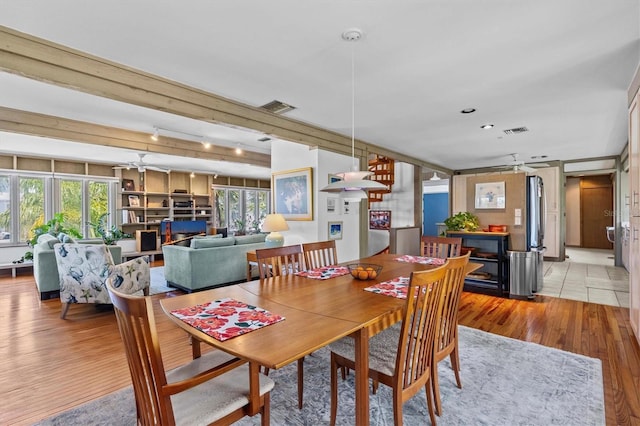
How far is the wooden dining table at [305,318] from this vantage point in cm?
118

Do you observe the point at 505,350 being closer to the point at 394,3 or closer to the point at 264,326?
the point at 264,326

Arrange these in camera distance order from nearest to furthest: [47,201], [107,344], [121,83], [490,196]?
[121,83] < [107,344] < [490,196] < [47,201]

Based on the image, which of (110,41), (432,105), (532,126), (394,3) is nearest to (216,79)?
(110,41)

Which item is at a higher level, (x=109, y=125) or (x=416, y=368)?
(x=109, y=125)

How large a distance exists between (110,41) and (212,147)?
3745 millimetres

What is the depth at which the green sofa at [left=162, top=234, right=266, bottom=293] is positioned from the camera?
457 cm

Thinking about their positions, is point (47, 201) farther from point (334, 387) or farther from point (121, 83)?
point (334, 387)

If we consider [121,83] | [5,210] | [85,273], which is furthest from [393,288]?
[5,210]

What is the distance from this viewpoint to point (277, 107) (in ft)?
11.7

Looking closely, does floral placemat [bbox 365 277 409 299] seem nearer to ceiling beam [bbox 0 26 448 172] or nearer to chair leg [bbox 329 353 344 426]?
chair leg [bbox 329 353 344 426]

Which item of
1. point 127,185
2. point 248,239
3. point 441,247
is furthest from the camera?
point 127,185

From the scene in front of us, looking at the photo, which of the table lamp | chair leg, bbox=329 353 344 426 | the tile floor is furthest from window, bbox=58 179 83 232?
the tile floor

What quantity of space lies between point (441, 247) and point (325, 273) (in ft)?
5.14

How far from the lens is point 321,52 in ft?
7.79
